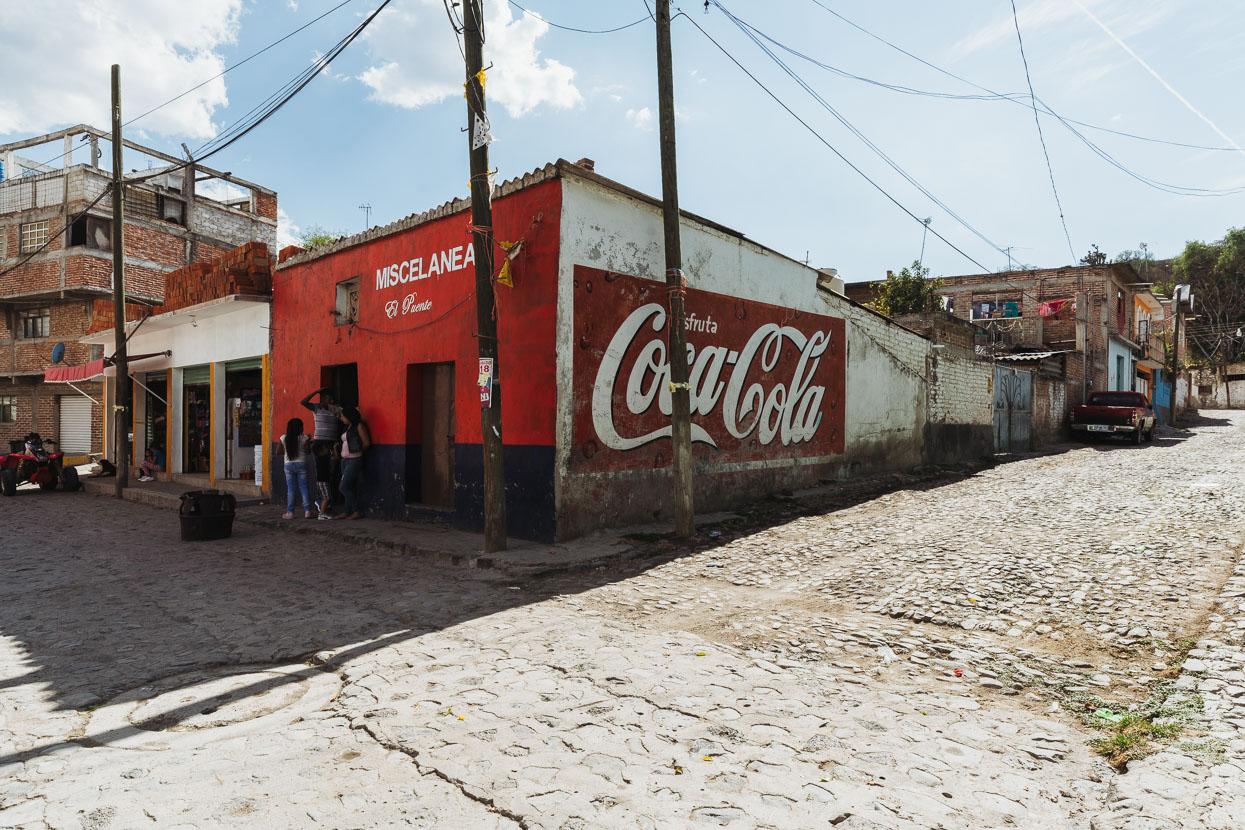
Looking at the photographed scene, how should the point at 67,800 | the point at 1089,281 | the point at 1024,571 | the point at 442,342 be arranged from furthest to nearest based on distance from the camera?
the point at 1089,281 < the point at 442,342 < the point at 1024,571 < the point at 67,800

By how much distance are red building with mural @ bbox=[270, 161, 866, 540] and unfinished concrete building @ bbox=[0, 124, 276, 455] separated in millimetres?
19360

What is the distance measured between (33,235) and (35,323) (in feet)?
12.5

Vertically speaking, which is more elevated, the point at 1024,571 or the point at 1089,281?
the point at 1089,281

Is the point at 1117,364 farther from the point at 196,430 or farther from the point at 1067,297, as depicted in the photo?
the point at 196,430

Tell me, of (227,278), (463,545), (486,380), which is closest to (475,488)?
(463,545)

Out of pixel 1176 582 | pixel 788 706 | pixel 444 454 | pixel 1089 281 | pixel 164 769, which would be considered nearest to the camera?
pixel 164 769

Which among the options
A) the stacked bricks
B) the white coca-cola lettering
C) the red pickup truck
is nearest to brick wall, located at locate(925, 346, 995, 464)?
the white coca-cola lettering

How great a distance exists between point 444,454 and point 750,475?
472cm

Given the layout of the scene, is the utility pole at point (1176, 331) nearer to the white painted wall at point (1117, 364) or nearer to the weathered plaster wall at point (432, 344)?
the white painted wall at point (1117, 364)

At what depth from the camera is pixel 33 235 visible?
27.2 m

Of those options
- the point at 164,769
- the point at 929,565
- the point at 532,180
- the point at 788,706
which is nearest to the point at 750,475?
the point at 929,565

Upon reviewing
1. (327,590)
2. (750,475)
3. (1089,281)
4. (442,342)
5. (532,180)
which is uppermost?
(1089,281)

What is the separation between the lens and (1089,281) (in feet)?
93.0

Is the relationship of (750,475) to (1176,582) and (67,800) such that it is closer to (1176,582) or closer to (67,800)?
(1176,582)
